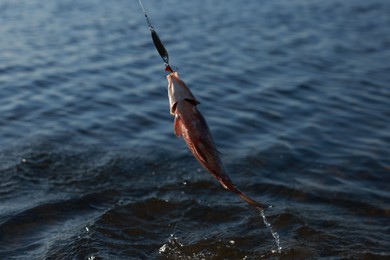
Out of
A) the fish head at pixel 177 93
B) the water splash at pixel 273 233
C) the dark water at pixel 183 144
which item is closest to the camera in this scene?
the fish head at pixel 177 93

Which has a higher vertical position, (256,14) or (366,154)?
(256,14)

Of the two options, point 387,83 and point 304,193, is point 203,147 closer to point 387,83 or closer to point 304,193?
point 304,193

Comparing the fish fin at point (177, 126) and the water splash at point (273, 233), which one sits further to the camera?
the water splash at point (273, 233)

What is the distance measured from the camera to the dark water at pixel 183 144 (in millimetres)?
5770

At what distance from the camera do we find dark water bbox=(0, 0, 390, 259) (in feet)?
18.9

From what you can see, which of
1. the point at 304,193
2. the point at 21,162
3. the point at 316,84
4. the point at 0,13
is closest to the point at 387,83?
the point at 316,84

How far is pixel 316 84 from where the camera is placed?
1029 cm

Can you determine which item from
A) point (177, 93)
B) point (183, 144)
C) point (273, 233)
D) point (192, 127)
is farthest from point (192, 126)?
point (183, 144)

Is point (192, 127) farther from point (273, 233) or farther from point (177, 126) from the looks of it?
point (273, 233)

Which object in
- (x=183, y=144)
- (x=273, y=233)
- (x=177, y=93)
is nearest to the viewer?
(x=177, y=93)

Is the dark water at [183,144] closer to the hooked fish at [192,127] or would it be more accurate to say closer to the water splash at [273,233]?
the water splash at [273,233]

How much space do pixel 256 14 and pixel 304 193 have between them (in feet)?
30.4

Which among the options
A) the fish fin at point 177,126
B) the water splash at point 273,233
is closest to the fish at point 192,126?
the fish fin at point 177,126

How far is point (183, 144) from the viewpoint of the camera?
7.84m
